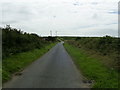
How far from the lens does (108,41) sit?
28.6 meters

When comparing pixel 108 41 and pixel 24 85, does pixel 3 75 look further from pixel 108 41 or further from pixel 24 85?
pixel 108 41

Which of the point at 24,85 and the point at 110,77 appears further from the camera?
the point at 110,77

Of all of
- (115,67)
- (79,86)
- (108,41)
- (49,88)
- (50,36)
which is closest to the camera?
(49,88)

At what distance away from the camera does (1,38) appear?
23.6 m

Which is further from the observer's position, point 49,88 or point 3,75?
point 3,75

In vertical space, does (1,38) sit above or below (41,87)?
above

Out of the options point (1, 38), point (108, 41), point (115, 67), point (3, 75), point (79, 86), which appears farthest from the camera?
point (108, 41)

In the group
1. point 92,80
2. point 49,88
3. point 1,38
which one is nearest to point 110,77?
point 92,80

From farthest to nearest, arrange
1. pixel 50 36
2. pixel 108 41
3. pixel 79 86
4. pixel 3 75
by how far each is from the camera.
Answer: pixel 50 36 → pixel 108 41 → pixel 3 75 → pixel 79 86

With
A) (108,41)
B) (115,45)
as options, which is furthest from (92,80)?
(108,41)

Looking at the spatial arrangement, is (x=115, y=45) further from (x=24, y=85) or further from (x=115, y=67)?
(x=24, y=85)

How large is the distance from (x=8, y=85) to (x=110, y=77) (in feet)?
17.6

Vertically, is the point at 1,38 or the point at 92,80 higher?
the point at 1,38

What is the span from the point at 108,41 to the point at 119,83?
18.5 metres
